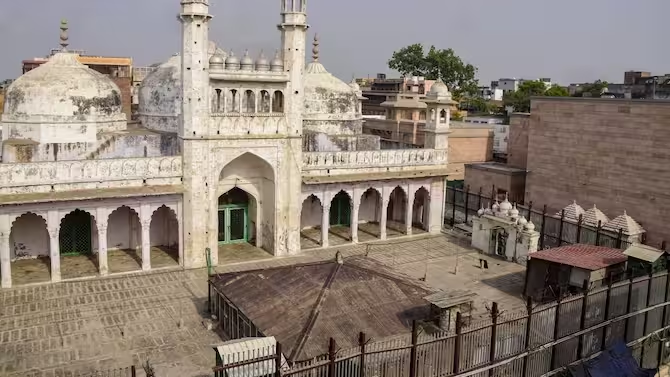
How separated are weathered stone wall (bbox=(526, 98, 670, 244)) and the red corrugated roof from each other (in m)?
5.23

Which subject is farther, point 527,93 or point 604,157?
point 527,93

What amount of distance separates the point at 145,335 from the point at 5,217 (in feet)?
20.2

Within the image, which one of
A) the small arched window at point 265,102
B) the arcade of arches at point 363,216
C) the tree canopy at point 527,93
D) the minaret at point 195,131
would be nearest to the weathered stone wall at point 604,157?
the arcade of arches at point 363,216

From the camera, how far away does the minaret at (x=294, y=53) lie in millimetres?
21438

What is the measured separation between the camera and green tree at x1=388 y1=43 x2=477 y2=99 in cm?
5903

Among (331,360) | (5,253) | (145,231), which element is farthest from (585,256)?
(5,253)

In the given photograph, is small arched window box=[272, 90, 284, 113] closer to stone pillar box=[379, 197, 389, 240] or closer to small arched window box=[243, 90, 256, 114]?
small arched window box=[243, 90, 256, 114]

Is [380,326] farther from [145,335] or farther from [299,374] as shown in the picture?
[145,335]

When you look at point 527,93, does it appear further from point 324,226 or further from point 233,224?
point 233,224

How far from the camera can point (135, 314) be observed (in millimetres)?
16312

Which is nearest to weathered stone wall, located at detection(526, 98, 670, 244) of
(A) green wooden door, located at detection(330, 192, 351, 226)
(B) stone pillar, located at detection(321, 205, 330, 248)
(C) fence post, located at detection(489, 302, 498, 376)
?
(A) green wooden door, located at detection(330, 192, 351, 226)

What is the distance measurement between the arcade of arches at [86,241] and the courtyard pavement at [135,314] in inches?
29.0

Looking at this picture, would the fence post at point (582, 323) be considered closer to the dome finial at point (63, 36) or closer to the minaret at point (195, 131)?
the minaret at point (195, 131)

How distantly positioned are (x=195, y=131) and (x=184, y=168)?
126 centimetres
